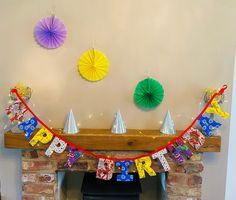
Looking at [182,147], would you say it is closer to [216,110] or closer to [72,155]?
[216,110]

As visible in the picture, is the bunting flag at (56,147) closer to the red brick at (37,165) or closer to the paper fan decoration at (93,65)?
the red brick at (37,165)

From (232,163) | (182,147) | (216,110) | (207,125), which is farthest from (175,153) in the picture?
(232,163)

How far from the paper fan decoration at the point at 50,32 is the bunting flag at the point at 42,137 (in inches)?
23.1

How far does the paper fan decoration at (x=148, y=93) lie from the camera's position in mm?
1923

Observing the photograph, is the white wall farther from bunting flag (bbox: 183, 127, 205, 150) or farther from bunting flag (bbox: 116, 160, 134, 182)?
bunting flag (bbox: 116, 160, 134, 182)

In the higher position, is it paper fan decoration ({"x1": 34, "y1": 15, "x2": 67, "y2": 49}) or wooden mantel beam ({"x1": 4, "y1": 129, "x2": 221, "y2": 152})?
paper fan decoration ({"x1": 34, "y1": 15, "x2": 67, "y2": 49})

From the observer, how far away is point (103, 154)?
192 cm

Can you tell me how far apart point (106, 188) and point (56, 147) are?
503 millimetres

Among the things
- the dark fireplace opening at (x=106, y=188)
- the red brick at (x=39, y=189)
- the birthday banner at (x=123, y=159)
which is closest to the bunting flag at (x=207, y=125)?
the birthday banner at (x=123, y=159)

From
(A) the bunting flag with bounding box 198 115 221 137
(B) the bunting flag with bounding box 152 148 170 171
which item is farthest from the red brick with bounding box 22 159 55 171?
(A) the bunting flag with bounding box 198 115 221 137

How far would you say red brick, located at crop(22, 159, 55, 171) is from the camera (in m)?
1.95

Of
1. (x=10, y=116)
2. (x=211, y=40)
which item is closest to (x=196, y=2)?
(x=211, y=40)

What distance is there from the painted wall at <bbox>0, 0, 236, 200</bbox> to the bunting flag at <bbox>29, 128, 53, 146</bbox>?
14cm

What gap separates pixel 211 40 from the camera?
1.93 metres
